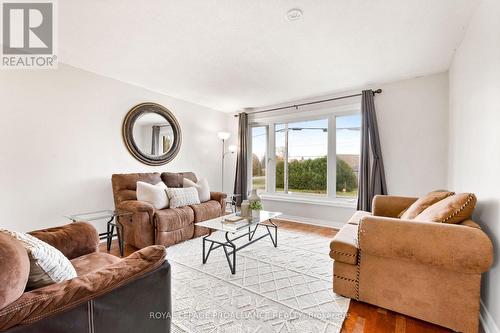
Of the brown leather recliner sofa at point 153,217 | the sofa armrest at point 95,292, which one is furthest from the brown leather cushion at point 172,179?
the sofa armrest at point 95,292

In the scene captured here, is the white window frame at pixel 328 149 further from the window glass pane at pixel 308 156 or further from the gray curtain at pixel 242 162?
the gray curtain at pixel 242 162

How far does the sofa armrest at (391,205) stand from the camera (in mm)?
2557

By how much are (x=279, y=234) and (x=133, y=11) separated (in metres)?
3.17

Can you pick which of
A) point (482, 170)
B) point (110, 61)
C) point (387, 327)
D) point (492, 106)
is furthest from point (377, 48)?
point (110, 61)

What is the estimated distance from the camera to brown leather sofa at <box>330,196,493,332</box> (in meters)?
1.36

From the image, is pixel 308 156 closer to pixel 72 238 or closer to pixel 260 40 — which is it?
pixel 260 40

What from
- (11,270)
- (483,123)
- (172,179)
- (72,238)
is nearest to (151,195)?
(172,179)

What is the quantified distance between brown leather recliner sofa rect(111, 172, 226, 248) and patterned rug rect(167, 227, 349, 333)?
11.6 inches

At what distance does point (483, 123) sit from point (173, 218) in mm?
3198

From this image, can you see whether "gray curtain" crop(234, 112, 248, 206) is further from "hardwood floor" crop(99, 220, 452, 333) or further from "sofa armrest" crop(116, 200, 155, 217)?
"hardwood floor" crop(99, 220, 452, 333)

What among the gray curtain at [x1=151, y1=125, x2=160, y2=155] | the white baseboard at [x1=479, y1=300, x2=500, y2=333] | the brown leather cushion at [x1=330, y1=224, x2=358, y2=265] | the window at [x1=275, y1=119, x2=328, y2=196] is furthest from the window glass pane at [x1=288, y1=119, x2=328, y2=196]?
the white baseboard at [x1=479, y1=300, x2=500, y2=333]

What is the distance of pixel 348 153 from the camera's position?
3.91 meters

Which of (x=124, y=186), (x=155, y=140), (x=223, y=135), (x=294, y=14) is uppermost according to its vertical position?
(x=294, y=14)

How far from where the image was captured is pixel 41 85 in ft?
8.60
